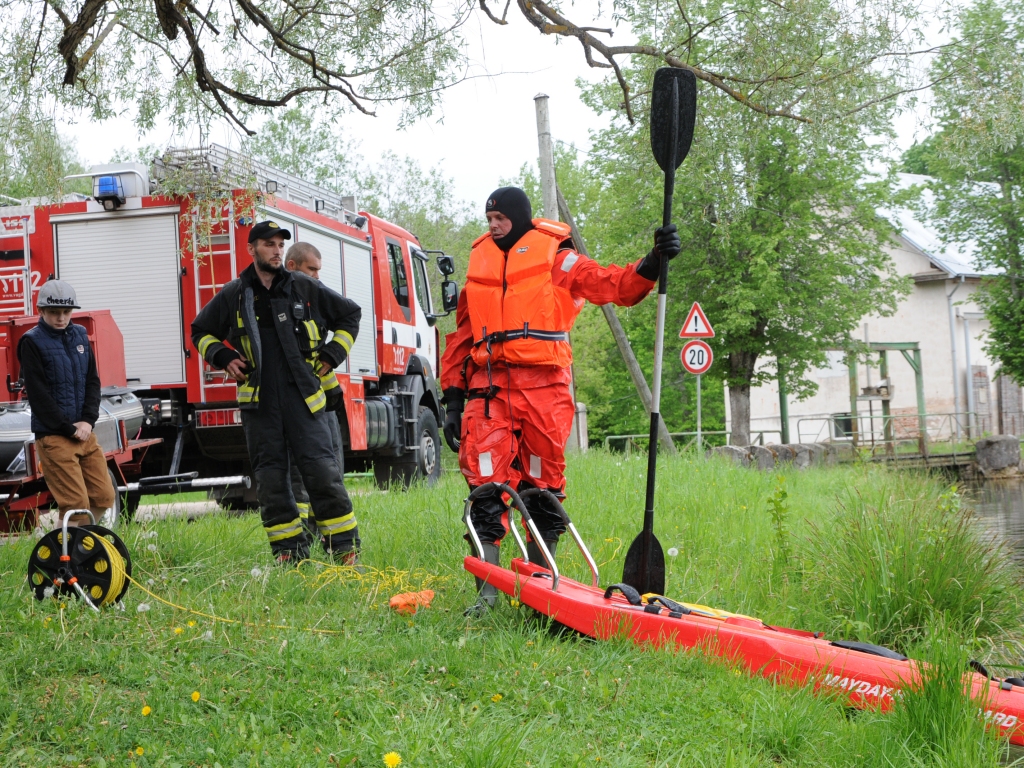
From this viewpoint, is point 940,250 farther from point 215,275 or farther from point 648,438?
point 215,275

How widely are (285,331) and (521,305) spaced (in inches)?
62.5

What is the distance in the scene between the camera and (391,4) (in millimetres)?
6988

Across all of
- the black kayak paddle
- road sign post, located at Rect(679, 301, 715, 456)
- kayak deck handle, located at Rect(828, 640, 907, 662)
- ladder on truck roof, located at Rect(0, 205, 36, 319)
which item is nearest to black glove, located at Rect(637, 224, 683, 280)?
the black kayak paddle

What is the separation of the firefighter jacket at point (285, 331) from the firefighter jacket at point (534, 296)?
46.2 inches

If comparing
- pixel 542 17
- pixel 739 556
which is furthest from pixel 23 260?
pixel 739 556

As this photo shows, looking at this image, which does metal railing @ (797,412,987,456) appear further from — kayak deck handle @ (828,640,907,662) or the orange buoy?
kayak deck handle @ (828,640,907,662)

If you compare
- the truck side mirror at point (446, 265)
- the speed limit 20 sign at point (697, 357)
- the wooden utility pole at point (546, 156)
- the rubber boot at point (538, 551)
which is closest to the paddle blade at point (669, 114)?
the rubber boot at point (538, 551)

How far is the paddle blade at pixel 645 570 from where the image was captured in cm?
563

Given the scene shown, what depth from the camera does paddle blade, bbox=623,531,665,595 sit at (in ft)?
18.5

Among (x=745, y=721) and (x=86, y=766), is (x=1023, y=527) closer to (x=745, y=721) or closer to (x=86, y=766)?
(x=745, y=721)

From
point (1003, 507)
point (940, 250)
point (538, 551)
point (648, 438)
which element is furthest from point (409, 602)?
point (940, 250)

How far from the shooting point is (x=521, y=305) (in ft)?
18.1

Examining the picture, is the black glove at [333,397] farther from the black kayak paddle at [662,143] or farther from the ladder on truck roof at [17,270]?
the ladder on truck roof at [17,270]

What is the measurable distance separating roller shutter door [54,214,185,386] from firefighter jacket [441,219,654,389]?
19.0 feet
